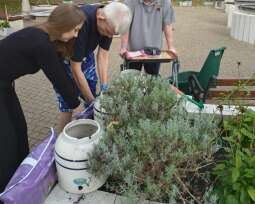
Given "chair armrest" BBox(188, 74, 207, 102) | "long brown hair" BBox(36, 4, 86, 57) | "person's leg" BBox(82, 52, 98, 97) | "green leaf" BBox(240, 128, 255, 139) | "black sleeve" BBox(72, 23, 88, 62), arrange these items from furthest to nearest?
"chair armrest" BBox(188, 74, 207, 102)
"person's leg" BBox(82, 52, 98, 97)
"black sleeve" BBox(72, 23, 88, 62)
"long brown hair" BBox(36, 4, 86, 57)
"green leaf" BBox(240, 128, 255, 139)

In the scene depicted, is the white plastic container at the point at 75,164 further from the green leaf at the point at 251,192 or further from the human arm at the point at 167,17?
the human arm at the point at 167,17

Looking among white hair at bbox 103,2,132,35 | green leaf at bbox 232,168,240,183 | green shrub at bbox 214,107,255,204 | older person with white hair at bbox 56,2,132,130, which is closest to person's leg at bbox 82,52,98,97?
older person with white hair at bbox 56,2,132,130

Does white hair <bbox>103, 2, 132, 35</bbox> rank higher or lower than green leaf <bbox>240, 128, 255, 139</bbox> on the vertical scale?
higher

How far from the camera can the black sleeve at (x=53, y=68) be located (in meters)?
1.78

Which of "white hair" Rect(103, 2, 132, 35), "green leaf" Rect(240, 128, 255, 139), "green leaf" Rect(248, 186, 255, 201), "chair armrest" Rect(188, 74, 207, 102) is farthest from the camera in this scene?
"chair armrest" Rect(188, 74, 207, 102)

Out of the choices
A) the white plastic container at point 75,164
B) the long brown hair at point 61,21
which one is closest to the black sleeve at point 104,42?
the long brown hair at point 61,21

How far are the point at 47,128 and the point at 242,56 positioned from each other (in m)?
5.28

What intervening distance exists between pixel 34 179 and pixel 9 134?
0.58 metres

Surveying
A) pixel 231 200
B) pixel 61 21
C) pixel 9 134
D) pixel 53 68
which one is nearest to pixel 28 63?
pixel 53 68

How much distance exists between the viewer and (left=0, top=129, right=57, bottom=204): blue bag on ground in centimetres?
148

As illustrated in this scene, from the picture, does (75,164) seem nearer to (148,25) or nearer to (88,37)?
(88,37)

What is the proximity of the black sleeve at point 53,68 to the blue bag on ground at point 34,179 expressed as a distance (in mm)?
294

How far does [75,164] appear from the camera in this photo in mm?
1616

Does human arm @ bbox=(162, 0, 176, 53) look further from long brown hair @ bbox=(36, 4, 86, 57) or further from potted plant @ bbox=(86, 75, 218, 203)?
potted plant @ bbox=(86, 75, 218, 203)
